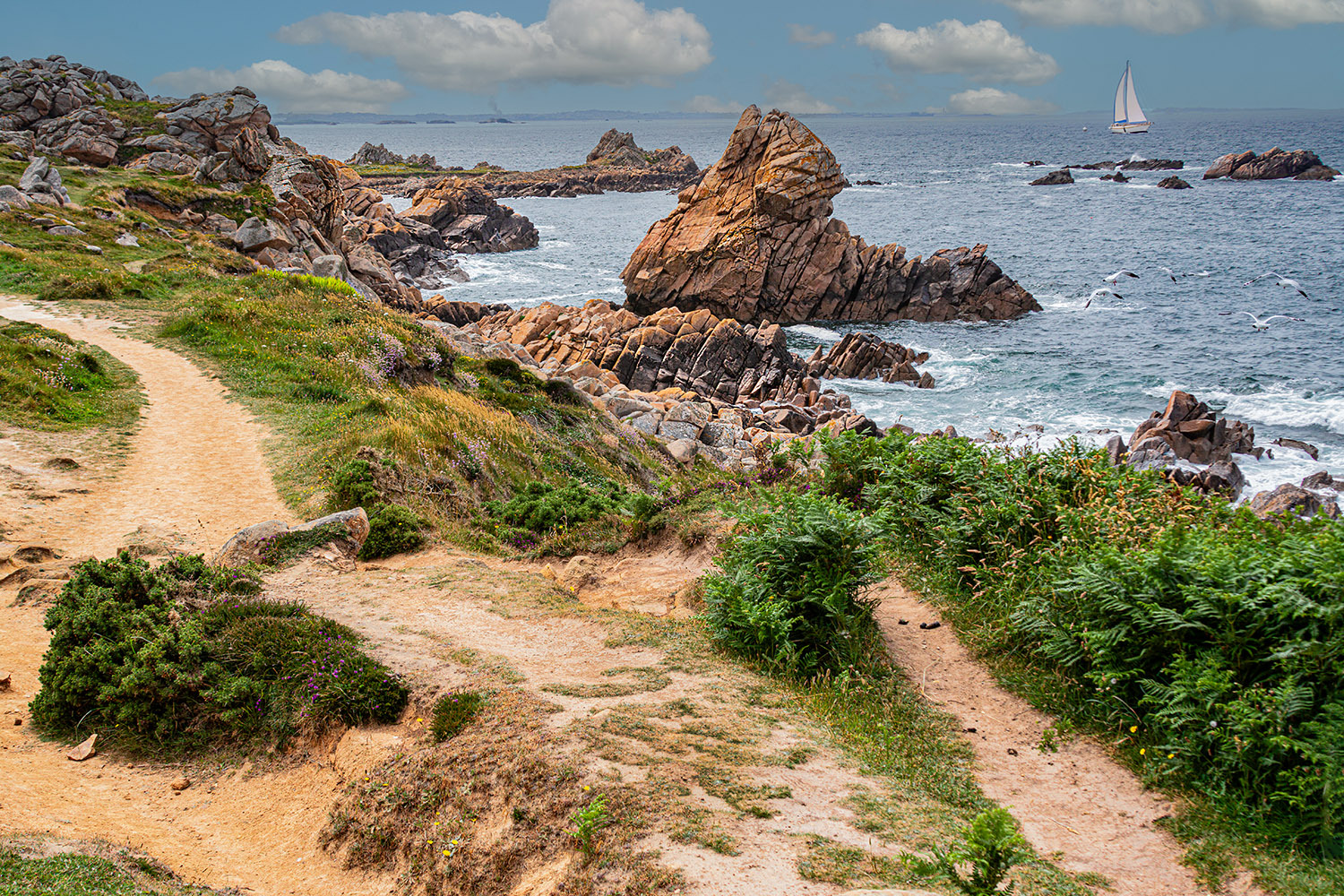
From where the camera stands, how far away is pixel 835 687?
835cm

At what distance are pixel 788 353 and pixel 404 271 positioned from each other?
129 feet

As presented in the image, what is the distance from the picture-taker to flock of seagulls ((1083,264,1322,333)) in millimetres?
50625

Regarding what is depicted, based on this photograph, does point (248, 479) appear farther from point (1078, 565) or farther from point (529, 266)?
point (529, 266)

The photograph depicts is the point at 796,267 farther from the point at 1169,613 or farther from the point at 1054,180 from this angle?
the point at 1054,180

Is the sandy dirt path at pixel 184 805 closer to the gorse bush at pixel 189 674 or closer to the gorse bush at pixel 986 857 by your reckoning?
the gorse bush at pixel 189 674

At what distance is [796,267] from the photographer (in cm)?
5875

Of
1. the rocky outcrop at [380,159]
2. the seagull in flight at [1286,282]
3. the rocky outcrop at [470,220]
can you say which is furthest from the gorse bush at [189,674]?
the rocky outcrop at [380,159]

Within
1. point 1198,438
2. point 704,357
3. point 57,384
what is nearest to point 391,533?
point 57,384

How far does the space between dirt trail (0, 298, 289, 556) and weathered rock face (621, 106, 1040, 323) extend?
42.5 meters

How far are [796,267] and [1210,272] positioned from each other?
3706cm

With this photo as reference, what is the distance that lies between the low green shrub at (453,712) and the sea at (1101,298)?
11930 millimetres

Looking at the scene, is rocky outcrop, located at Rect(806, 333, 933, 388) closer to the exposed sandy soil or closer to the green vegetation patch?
the green vegetation patch

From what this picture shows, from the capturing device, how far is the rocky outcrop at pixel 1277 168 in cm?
11688

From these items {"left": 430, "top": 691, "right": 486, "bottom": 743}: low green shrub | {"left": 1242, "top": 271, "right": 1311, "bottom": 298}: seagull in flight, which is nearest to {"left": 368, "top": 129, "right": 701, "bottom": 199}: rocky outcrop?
{"left": 1242, "top": 271, "right": 1311, "bottom": 298}: seagull in flight
